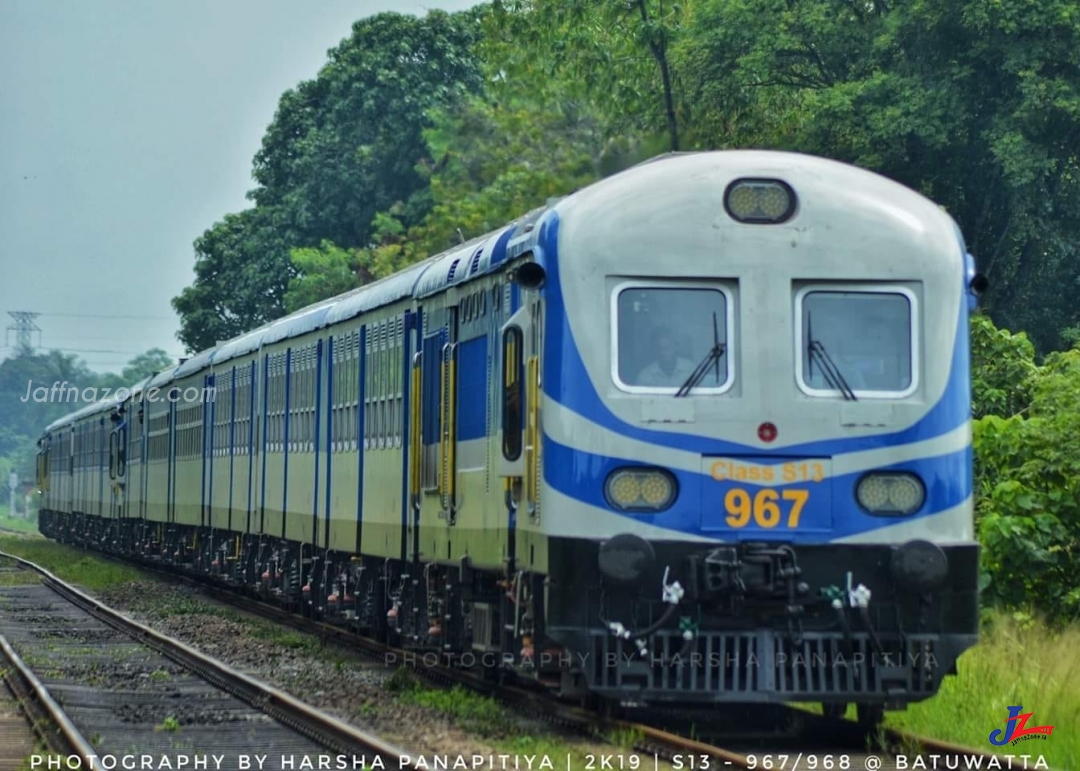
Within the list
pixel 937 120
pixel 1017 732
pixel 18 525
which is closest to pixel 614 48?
pixel 937 120

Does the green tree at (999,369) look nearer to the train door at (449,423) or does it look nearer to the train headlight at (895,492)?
the train door at (449,423)

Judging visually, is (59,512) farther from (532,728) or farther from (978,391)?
(532,728)

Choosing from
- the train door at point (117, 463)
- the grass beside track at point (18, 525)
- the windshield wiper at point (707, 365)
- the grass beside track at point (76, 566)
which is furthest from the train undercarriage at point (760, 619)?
the grass beside track at point (18, 525)

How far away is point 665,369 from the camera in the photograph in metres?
9.88

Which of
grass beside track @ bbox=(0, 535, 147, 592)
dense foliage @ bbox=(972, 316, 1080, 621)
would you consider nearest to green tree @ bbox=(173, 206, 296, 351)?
grass beside track @ bbox=(0, 535, 147, 592)

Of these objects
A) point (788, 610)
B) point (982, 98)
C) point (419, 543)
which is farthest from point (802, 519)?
point (982, 98)

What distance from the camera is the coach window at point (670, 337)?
9.86 metres

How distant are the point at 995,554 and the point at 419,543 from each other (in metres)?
4.43

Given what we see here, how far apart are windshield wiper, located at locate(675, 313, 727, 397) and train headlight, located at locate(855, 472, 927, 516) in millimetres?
945

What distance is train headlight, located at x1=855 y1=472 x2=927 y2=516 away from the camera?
9.85 metres

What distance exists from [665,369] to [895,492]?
1321 mm

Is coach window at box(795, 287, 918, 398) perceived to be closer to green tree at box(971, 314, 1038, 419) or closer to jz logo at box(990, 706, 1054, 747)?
jz logo at box(990, 706, 1054, 747)

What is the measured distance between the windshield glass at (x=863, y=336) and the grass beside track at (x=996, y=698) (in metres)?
1.90

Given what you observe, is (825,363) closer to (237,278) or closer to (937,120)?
(937,120)
